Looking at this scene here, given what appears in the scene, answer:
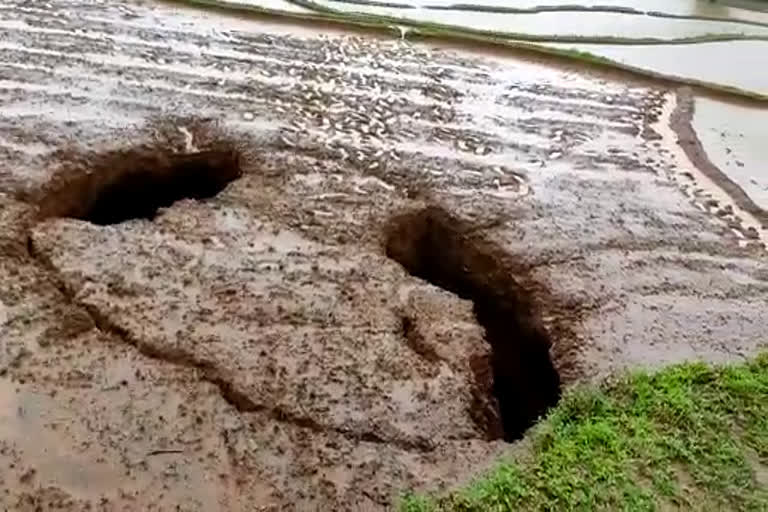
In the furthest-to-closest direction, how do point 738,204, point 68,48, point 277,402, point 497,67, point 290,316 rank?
point 497,67 < point 68,48 < point 738,204 < point 290,316 < point 277,402

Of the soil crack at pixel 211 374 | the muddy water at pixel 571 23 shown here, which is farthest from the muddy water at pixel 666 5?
the soil crack at pixel 211 374

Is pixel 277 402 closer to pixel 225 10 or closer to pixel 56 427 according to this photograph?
pixel 56 427

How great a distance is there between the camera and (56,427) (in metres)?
3.61

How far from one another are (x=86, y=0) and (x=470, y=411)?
4636 mm

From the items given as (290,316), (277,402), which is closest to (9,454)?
(277,402)

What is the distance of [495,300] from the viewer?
4719 millimetres

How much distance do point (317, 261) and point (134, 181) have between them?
1.22 meters

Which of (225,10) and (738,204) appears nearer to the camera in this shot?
(738,204)

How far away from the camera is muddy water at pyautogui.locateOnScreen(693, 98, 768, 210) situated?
5.59 meters

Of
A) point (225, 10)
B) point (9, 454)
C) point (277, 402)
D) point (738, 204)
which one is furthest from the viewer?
point (225, 10)

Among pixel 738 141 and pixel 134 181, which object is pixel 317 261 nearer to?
pixel 134 181

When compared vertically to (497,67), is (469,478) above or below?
below

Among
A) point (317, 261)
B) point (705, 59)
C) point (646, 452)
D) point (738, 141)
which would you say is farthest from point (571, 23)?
point (646, 452)

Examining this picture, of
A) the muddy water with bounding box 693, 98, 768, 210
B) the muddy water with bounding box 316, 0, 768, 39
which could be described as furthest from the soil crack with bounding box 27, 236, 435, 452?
the muddy water with bounding box 316, 0, 768, 39
